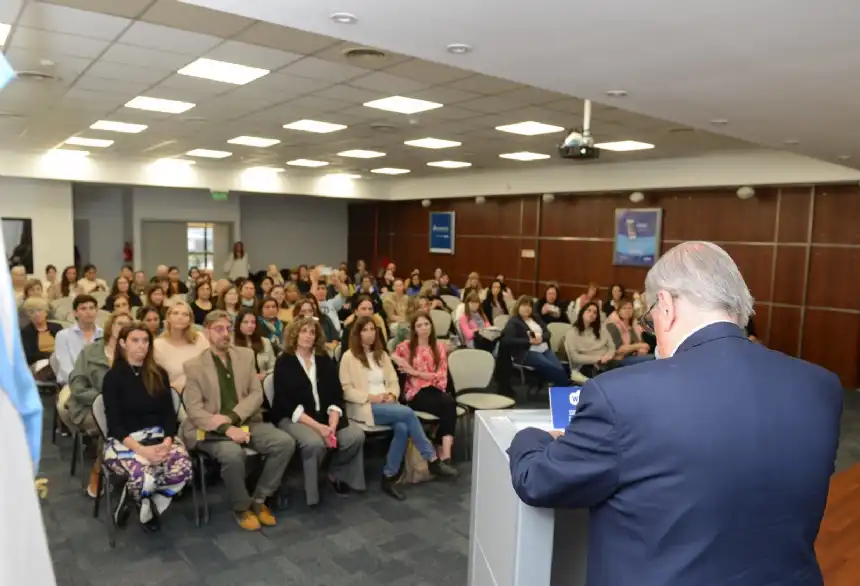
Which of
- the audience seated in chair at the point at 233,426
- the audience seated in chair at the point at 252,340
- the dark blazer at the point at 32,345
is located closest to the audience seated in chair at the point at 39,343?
the dark blazer at the point at 32,345

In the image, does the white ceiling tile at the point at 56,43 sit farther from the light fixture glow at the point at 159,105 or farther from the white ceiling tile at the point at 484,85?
the white ceiling tile at the point at 484,85

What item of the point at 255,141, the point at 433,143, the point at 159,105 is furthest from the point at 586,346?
the point at 255,141

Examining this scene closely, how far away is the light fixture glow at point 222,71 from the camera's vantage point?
5.29m

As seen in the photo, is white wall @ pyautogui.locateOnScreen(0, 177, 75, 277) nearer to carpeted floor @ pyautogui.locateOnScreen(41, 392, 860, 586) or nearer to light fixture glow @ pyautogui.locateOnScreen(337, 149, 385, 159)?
light fixture glow @ pyautogui.locateOnScreen(337, 149, 385, 159)

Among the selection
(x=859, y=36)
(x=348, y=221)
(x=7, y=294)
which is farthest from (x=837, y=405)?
(x=348, y=221)

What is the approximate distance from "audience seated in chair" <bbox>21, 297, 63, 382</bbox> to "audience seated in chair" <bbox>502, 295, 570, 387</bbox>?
452 centimetres

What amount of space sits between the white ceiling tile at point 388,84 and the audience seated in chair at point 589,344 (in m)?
3.05

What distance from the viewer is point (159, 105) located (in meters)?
7.02

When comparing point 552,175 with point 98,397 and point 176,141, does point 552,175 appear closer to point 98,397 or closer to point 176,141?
point 176,141

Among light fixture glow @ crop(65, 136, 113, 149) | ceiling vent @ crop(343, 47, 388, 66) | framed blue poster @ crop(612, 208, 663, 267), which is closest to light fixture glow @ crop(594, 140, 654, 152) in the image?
framed blue poster @ crop(612, 208, 663, 267)

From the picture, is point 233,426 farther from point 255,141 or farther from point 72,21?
point 255,141

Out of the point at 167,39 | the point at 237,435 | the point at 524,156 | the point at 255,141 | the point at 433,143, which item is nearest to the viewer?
the point at 237,435

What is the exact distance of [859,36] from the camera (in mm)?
2742

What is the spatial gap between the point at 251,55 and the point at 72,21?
48.0 inches
